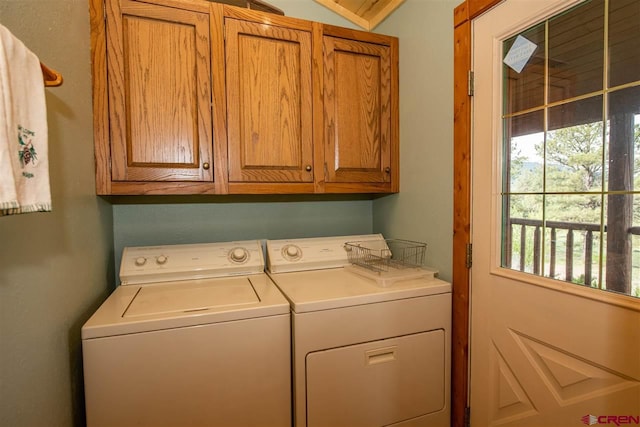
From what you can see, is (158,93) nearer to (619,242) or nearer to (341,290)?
(341,290)

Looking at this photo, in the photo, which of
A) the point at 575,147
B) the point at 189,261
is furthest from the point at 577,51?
the point at 189,261

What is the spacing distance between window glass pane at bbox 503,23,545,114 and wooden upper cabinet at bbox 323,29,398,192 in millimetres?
651

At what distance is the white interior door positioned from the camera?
0.88 metres

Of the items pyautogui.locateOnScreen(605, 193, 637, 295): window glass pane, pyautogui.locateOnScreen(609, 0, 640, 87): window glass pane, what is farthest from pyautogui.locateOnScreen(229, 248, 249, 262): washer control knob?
pyautogui.locateOnScreen(609, 0, 640, 87): window glass pane

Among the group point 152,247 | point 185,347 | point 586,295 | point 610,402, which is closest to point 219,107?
point 152,247

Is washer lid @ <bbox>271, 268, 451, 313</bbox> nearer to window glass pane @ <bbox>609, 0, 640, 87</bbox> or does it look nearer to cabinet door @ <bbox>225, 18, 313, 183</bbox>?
cabinet door @ <bbox>225, 18, 313, 183</bbox>

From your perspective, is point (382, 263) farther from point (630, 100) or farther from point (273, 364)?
point (630, 100)

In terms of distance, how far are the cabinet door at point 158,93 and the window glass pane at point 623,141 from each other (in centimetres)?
150

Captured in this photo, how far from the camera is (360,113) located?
66.3 inches

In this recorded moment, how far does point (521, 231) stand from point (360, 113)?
1000mm

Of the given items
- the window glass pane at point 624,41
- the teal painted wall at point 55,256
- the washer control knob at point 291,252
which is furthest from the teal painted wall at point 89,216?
the window glass pane at point 624,41

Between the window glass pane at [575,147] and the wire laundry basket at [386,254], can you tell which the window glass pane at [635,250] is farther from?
the wire laundry basket at [386,254]

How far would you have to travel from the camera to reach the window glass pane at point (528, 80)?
108cm

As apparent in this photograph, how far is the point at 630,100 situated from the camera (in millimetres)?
838
